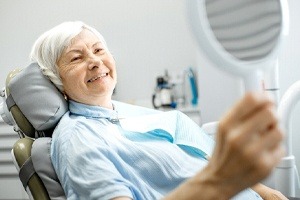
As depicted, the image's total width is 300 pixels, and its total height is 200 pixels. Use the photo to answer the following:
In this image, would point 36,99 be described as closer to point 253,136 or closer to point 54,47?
point 54,47

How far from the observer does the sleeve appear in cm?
101

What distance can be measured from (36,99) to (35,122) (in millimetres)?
84

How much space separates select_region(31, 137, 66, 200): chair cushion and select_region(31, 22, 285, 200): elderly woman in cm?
5

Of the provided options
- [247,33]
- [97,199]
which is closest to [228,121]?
[247,33]

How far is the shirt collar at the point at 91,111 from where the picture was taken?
1.34 m

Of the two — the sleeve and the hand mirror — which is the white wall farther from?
the hand mirror

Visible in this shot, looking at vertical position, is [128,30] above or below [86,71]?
above

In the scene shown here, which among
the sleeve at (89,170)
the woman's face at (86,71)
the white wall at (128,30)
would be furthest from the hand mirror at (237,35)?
the white wall at (128,30)

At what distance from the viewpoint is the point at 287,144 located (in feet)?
4.82

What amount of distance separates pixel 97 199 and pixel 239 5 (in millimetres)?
644

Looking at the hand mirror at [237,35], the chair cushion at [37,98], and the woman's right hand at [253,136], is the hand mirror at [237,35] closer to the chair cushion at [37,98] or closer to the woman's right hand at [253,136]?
the woman's right hand at [253,136]

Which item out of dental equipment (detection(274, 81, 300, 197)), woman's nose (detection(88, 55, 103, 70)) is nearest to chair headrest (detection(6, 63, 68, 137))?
woman's nose (detection(88, 55, 103, 70))

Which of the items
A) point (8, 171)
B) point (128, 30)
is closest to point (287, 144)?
point (128, 30)

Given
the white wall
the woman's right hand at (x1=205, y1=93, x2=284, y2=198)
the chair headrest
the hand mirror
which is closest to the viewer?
the woman's right hand at (x1=205, y1=93, x2=284, y2=198)
